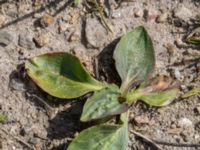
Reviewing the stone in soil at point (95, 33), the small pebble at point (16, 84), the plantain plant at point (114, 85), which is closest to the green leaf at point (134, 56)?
the plantain plant at point (114, 85)

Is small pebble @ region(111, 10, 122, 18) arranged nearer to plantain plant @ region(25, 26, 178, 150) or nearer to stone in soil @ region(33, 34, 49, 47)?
plantain plant @ region(25, 26, 178, 150)

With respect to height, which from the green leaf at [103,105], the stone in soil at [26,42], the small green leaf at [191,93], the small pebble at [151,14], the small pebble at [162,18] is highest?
the small pebble at [151,14]

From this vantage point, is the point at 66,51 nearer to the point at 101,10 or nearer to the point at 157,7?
the point at 101,10

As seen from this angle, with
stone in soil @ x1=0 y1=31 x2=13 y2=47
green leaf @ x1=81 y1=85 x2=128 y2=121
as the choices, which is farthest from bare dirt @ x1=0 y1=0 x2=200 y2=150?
green leaf @ x1=81 y1=85 x2=128 y2=121

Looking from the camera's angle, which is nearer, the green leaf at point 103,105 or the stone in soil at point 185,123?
the green leaf at point 103,105

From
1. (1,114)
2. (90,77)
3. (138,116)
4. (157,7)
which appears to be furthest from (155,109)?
(1,114)

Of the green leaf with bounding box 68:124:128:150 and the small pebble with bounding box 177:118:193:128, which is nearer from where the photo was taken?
the green leaf with bounding box 68:124:128:150

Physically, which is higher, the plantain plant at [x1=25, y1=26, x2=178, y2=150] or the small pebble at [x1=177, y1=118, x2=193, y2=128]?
the plantain plant at [x1=25, y1=26, x2=178, y2=150]

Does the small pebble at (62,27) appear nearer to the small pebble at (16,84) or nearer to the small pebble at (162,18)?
the small pebble at (16,84)

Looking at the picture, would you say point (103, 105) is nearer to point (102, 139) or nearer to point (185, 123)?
point (102, 139)
